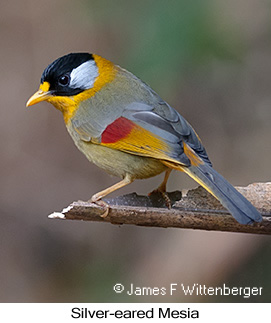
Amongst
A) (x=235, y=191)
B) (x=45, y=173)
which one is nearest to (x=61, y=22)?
(x=45, y=173)

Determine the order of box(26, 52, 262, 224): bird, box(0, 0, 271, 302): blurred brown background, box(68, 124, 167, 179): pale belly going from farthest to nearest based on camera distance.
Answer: box(0, 0, 271, 302): blurred brown background
box(68, 124, 167, 179): pale belly
box(26, 52, 262, 224): bird

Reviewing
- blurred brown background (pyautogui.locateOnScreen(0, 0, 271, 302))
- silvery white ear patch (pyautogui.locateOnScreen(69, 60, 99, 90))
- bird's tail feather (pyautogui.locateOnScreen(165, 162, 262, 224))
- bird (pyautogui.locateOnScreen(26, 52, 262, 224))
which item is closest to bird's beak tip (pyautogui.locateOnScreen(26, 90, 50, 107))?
bird (pyautogui.locateOnScreen(26, 52, 262, 224))

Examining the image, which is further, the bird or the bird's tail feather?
the bird

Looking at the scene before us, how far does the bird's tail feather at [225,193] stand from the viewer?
3400 mm

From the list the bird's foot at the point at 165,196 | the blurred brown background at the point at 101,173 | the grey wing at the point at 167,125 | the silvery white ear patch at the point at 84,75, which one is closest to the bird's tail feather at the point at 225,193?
the grey wing at the point at 167,125

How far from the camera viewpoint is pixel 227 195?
3.54m

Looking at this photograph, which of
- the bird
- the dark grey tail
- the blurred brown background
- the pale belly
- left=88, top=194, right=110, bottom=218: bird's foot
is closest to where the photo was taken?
the dark grey tail

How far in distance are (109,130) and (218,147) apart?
8.97 ft

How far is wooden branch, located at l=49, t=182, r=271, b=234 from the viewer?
11.5 ft

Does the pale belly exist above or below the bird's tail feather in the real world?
above

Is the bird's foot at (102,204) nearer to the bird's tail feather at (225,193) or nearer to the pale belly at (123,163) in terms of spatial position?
the pale belly at (123,163)

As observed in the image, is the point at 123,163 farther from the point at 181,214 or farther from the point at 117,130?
the point at 181,214

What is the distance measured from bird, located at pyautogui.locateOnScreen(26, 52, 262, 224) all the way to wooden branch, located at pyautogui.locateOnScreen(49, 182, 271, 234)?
14 cm

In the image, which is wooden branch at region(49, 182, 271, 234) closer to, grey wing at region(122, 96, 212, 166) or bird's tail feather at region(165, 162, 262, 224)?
bird's tail feather at region(165, 162, 262, 224)
